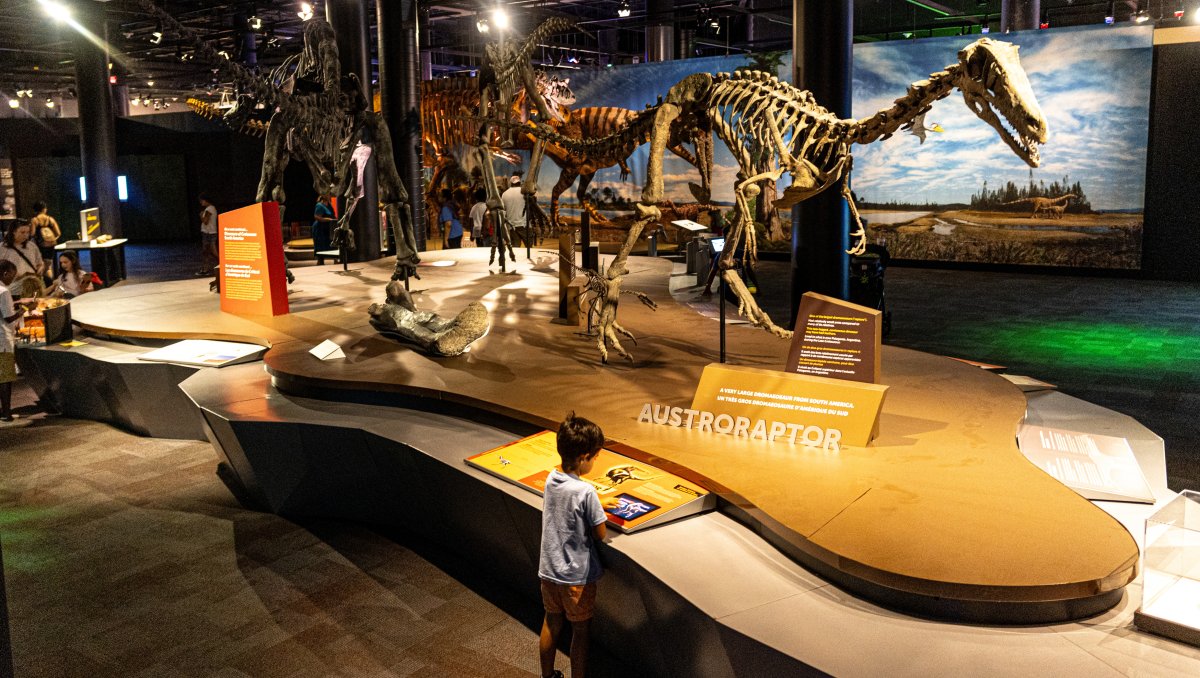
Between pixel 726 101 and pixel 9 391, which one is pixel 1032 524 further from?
pixel 9 391

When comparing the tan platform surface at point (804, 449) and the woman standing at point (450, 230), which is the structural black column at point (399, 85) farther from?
the tan platform surface at point (804, 449)

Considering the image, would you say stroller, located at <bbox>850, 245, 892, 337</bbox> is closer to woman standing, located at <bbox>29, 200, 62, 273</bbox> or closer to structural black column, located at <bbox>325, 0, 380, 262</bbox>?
structural black column, located at <bbox>325, 0, 380, 262</bbox>

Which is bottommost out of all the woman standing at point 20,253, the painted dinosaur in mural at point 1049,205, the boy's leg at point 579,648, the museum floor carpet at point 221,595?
the museum floor carpet at point 221,595

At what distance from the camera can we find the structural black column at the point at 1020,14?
1834cm

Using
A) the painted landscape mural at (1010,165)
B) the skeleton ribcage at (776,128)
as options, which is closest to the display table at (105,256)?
the painted landscape mural at (1010,165)

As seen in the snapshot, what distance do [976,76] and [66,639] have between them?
211 inches

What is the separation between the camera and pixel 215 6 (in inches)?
871

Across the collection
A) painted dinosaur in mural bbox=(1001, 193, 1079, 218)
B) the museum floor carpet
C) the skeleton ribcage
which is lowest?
the museum floor carpet

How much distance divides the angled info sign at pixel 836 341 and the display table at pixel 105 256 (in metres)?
11.0

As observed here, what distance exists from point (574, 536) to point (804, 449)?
1588mm

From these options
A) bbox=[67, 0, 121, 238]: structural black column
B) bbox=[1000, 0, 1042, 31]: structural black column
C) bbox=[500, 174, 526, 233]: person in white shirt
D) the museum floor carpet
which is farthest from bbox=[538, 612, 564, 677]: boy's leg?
bbox=[1000, 0, 1042, 31]: structural black column

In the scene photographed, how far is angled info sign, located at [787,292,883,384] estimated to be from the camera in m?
4.80

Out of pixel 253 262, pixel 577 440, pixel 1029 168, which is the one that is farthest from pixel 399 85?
pixel 577 440

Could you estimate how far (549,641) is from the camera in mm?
3561
